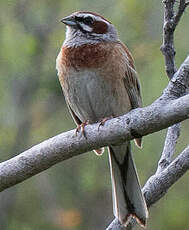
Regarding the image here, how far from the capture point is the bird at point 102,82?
16.1 feet

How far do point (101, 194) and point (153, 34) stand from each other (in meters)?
1.94

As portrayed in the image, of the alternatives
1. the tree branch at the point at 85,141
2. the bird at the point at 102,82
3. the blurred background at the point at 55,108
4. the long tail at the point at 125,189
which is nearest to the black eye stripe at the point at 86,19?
the bird at the point at 102,82

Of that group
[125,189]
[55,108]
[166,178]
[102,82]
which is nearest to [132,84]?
[102,82]

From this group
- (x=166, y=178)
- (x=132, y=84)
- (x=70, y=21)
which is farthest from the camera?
(x=70, y=21)

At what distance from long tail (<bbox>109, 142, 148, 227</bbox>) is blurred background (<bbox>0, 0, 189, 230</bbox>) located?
6.84 ft

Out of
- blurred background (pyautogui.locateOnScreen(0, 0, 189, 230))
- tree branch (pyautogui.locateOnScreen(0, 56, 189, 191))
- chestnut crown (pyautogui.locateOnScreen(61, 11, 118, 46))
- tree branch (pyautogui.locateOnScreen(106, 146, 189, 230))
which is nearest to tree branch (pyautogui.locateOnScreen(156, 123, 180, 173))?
tree branch (pyautogui.locateOnScreen(106, 146, 189, 230))

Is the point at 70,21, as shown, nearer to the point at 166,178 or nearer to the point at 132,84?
the point at 132,84

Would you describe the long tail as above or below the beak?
below

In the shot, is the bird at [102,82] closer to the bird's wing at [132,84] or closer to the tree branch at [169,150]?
the bird's wing at [132,84]

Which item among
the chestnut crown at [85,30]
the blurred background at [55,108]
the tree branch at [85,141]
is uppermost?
the chestnut crown at [85,30]

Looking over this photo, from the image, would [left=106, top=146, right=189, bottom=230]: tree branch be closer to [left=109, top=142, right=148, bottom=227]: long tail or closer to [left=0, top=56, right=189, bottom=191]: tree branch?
[left=109, top=142, right=148, bottom=227]: long tail

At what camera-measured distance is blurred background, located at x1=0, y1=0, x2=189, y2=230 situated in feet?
24.0

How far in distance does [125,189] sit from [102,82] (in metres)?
0.79

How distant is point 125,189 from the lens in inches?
191
